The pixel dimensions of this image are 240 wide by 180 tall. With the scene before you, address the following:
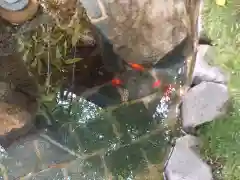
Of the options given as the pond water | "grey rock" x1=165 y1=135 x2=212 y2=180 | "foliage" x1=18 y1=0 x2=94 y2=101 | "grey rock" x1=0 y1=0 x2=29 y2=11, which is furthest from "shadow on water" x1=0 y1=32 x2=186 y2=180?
"grey rock" x1=0 y1=0 x2=29 y2=11

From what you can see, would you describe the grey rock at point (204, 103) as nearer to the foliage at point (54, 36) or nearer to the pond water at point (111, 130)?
the pond water at point (111, 130)

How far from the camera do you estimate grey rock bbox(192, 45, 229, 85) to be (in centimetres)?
305

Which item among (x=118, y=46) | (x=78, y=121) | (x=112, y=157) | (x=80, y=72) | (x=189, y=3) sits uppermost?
(x=189, y=3)

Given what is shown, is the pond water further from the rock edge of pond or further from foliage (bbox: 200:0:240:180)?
foliage (bbox: 200:0:240:180)

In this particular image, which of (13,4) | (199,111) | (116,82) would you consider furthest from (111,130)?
(13,4)

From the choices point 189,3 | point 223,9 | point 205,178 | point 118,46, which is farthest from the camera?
point 118,46

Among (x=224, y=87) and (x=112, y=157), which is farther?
(x=112, y=157)

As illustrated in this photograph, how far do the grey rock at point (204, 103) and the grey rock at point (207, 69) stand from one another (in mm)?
50

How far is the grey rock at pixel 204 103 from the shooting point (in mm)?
3051

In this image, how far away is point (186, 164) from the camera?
10.3 feet

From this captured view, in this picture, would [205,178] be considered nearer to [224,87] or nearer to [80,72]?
[224,87]

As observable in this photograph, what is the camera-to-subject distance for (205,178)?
300cm

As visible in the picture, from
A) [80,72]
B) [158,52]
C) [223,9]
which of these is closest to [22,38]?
[80,72]

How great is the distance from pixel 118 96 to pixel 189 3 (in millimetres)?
1084
